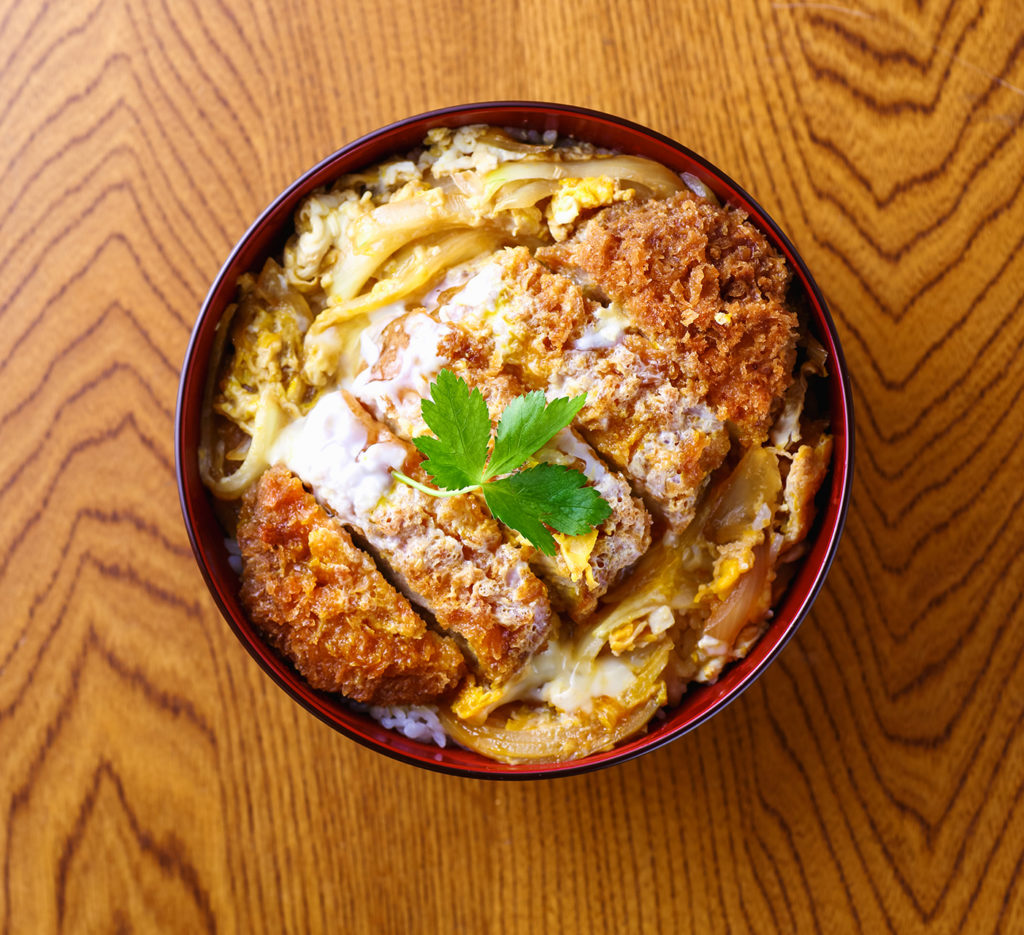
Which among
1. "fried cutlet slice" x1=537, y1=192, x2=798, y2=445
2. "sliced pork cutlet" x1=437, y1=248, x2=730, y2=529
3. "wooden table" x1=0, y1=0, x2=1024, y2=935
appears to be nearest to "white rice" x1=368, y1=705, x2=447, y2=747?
"wooden table" x1=0, y1=0, x2=1024, y2=935

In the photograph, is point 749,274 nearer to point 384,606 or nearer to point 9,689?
point 384,606

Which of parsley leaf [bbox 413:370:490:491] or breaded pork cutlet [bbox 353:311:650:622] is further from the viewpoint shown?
breaded pork cutlet [bbox 353:311:650:622]

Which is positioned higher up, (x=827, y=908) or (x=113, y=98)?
(x=113, y=98)

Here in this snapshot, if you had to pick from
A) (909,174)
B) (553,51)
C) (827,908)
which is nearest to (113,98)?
(553,51)

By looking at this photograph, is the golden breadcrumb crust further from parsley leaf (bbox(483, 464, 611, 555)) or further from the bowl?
the bowl

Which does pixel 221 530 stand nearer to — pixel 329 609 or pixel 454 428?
pixel 329 609

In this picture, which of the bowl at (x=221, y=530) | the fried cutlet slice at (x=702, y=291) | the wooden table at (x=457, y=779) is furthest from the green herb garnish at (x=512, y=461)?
the wooden table at (x=457, y=779)

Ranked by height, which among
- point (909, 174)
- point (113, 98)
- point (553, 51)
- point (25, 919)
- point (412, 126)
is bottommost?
point (25, 919)
